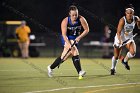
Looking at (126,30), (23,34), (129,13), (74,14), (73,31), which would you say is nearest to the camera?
(74,14)

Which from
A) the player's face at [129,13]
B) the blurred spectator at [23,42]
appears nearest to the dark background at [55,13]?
the blurred spectator at [23,42]

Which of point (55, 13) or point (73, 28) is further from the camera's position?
point (55, 13)

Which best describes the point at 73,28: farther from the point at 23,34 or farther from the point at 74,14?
the point at 23,34

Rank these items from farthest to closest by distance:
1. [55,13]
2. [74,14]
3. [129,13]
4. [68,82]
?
[55,13] → [129,13] → [74,14] → [68,82]

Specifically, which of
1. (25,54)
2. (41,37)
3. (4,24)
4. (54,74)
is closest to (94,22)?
(41,37)

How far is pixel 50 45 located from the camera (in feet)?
122

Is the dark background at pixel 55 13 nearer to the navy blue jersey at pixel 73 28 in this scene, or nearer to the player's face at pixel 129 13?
the player's face at pixel 129 13

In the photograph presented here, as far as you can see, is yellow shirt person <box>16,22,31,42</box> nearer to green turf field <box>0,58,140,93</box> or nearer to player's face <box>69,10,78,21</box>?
green turf field <box>0,58,140,93</box>

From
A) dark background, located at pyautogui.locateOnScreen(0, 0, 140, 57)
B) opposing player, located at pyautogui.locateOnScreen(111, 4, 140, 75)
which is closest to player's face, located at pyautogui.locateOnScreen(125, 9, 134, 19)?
opposing player, located at pyautogui.locateOnScreen(111, 4, 140, 75)

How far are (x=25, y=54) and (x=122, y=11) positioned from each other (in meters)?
11.4

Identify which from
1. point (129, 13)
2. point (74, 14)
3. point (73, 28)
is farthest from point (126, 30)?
point (74, 14)

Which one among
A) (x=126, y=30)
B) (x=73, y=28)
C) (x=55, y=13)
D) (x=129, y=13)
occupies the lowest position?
(x=55, y=13)

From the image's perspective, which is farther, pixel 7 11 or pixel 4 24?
pixel 7 11

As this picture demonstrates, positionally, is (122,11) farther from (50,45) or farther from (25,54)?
(25,54)
